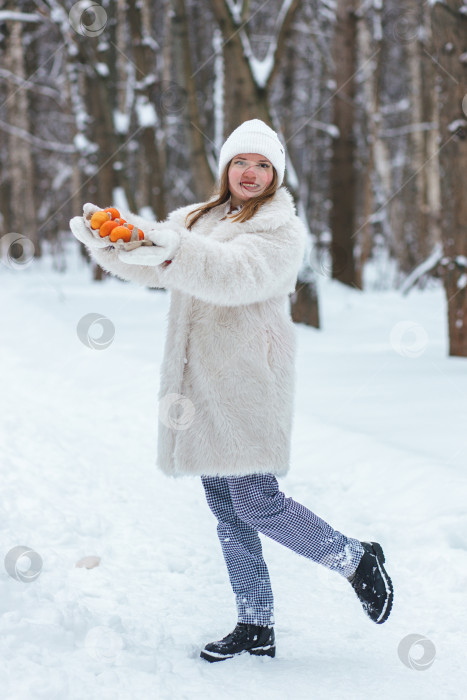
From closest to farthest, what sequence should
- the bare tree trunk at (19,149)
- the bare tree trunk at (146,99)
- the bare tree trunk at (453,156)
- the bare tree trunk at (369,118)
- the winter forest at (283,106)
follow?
the bare tree trunk at (453,156)
the winter forest at (283,106)
the bare tree trunk at (146,99)
the bare tree trunk at (369,118)
the bare tree trunk at (19,149)

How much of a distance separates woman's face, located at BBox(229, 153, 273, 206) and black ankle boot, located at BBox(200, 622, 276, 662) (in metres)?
1.46

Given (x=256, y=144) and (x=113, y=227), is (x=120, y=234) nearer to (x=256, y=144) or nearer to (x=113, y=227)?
(x=113, y=227)

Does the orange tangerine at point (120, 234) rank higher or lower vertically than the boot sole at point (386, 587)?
higher

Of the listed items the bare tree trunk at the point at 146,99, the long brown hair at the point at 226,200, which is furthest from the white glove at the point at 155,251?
the bare tree trunk at the point at 146,99

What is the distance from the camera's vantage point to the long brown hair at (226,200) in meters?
2.31

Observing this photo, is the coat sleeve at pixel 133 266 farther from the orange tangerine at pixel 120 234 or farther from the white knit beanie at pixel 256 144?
the white knit beanie at pixel 256 144

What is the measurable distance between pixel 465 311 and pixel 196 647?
457cm

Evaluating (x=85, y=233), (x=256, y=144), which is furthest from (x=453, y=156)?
(x=85, y=233)

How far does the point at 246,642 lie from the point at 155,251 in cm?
136

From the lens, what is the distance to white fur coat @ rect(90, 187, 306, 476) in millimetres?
2227

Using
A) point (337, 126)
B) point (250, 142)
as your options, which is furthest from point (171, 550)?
point (337, 126)

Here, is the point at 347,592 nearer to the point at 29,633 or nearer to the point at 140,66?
the point at 29,633

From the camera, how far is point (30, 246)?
61.6 feet

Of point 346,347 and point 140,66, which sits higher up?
point 140,66
